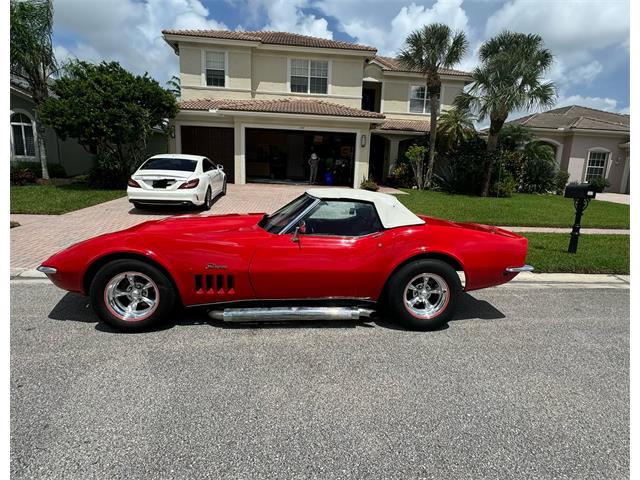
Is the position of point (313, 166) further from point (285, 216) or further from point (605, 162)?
point (605, 162)

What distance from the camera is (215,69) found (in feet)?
61.9

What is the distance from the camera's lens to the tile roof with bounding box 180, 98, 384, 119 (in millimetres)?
16703

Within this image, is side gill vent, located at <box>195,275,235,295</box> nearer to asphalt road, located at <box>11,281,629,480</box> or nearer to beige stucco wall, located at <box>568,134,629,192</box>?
asphalt road, located at <box>11,281,629,480</box>

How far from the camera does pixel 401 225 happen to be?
163 inches

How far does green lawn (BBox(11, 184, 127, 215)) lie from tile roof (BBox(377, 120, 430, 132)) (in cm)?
1326

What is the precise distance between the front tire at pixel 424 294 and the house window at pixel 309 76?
57.4 ft

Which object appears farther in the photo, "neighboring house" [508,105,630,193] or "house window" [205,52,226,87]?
"neighboring house" [508,105,630,193]

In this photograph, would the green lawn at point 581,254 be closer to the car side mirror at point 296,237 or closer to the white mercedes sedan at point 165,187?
the car side mirror at point 296,237

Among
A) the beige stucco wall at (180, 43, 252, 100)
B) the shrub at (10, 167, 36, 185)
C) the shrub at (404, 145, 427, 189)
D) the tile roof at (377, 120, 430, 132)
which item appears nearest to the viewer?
the shrub at (10, 167, 36, 185)

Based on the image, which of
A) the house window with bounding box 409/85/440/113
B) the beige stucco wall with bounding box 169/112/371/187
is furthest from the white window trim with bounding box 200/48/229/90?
the house window with bounding box 409/85/440/113

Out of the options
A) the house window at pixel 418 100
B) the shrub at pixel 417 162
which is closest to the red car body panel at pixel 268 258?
the shrub at pixel 417 162

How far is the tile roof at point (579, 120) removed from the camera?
74.2 feet

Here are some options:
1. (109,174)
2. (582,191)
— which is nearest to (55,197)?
(109,174)

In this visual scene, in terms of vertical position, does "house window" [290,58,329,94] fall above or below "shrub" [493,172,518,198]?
above
